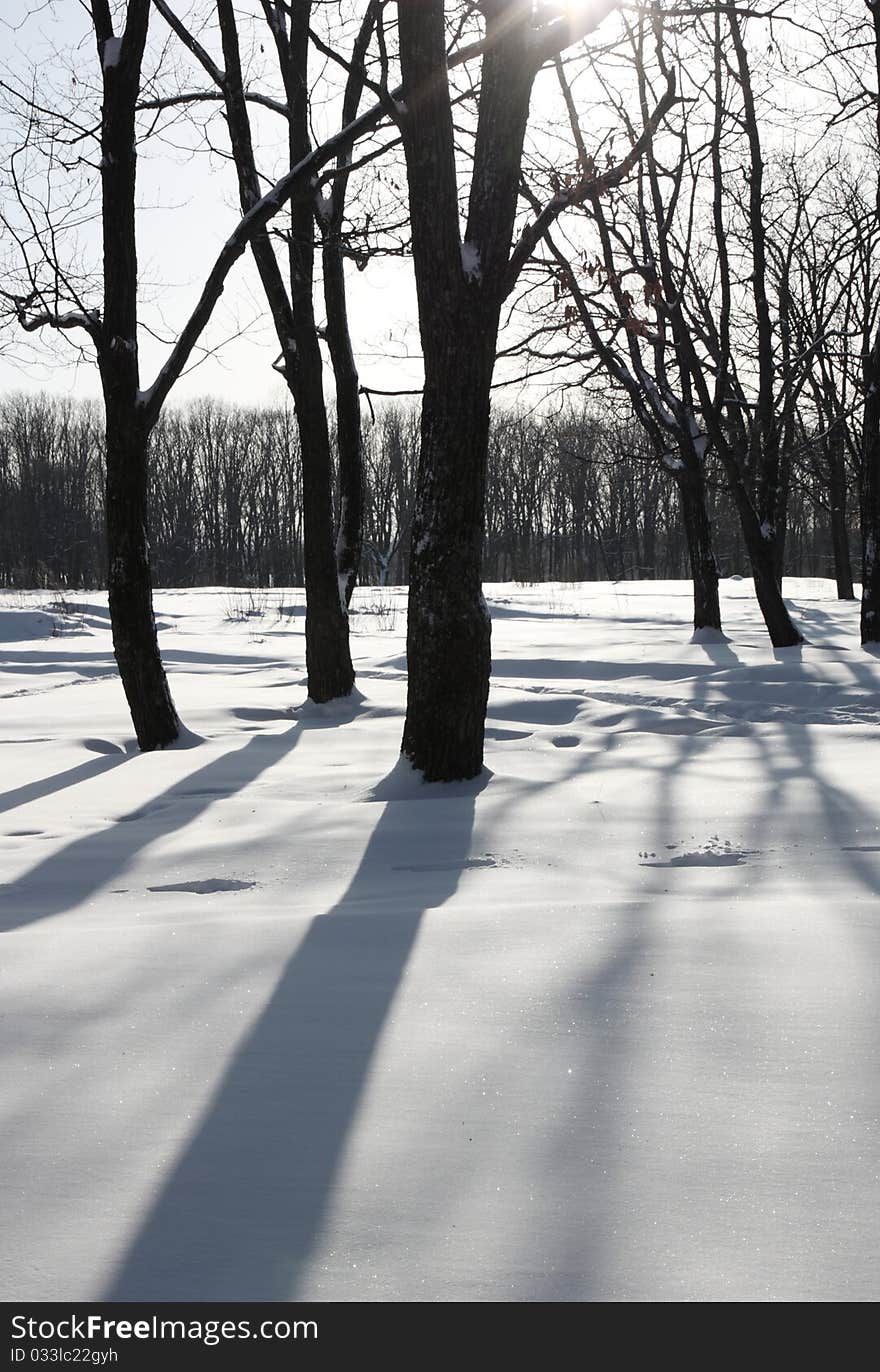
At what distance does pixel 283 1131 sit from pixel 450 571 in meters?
3.43

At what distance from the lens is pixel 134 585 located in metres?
6.47

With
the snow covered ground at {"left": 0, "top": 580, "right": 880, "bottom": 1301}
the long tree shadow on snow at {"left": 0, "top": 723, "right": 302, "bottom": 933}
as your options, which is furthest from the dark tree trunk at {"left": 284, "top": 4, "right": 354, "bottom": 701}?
the snow covered ground at {"left": 0, "top": 580, "right": 880, "bottom": 1301}

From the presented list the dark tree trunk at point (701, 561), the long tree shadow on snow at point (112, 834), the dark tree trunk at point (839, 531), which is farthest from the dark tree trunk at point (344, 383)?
the dark tree trunk at point (839, 531)

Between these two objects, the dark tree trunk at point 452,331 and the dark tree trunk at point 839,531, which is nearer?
the dark tree trunk at point 452,331

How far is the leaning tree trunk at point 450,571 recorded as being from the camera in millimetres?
4922

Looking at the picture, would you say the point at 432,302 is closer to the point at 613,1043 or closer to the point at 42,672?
the point at 613,1043

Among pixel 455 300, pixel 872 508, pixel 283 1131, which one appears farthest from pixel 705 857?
pixel 872 508

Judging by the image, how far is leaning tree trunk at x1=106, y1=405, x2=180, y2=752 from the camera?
21.0 feet

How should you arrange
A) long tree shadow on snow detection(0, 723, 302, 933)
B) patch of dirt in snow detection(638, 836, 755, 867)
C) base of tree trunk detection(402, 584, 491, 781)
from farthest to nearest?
base of tree trunk detection(402, 584, 491, 781) < patch of dirt in snow detection(638, 836, 755, 867) < long tree shadow on snow detection(0, 723, 302, 933)

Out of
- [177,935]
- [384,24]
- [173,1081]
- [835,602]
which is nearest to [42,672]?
[384,24]

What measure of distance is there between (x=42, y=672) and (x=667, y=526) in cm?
5243

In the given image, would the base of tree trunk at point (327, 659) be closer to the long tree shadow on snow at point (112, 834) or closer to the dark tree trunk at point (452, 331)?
the long tree shadow on snow at point (112, 834)

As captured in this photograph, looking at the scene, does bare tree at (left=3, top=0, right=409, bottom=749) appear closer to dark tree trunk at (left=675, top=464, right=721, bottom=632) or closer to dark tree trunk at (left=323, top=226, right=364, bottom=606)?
dark tree trunk at (left=323, top=226, right=364, bottom=606)
